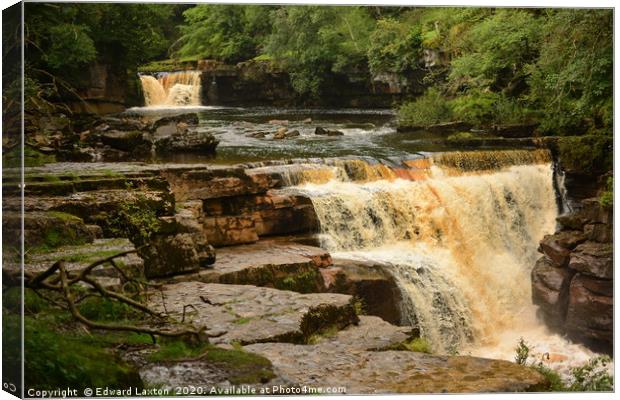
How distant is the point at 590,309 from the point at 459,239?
6.86 ft

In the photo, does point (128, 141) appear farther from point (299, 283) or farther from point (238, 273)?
point (299, 283)

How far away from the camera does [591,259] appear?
991cm

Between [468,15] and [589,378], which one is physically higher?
[468,15]

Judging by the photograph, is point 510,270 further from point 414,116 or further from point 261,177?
point 261,177

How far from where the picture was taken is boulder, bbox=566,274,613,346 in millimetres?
8570

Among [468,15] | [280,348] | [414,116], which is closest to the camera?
[280,348]

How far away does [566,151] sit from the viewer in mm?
11094

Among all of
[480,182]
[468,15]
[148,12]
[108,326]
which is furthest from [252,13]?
[480,182]

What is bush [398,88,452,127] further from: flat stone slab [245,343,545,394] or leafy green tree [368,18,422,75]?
flat stone slab [245,343,545,394]

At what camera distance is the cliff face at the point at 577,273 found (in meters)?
9.30

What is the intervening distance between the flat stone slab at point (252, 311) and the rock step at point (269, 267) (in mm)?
481

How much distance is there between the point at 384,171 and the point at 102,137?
13.6 feet

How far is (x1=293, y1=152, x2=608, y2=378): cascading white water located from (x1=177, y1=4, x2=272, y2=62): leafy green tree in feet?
7.32

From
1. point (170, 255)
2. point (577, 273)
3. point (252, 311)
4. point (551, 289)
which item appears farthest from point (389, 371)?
point (577, 273)
